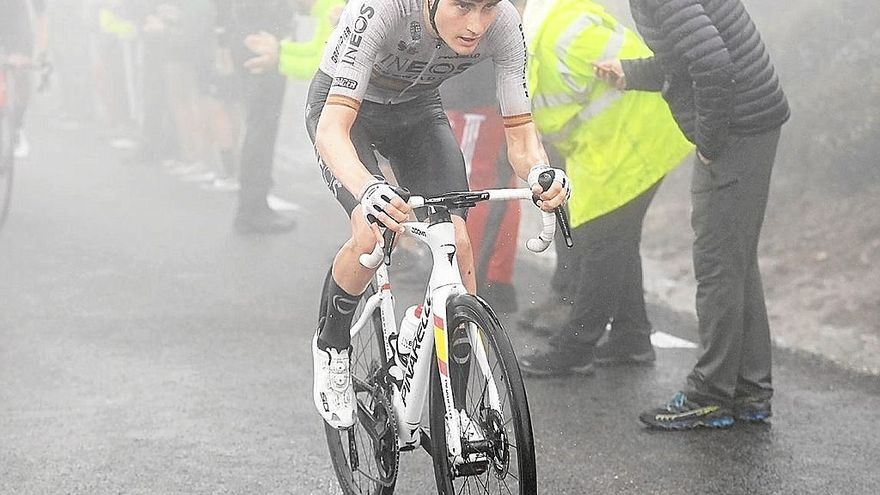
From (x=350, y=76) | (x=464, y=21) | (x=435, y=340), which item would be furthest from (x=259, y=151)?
(x=435, y=340)

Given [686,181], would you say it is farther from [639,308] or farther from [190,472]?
[190,472]

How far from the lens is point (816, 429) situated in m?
5.39

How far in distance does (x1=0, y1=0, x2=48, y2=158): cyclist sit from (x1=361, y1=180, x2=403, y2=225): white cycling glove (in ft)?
22.9

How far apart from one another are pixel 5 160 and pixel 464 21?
6.81 m

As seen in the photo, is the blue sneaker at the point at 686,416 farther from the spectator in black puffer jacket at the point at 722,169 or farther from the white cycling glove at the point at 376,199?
the white cycling glove at the point at 376,199

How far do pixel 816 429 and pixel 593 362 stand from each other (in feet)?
3.99

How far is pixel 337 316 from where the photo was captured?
4426 mm

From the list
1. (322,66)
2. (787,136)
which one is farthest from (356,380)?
(787,136)

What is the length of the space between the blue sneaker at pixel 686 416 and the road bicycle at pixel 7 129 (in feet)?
19.7

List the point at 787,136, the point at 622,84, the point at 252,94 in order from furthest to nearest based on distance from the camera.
Answer: the point at 252,94 < the point at 787,136 < the point at 622,84

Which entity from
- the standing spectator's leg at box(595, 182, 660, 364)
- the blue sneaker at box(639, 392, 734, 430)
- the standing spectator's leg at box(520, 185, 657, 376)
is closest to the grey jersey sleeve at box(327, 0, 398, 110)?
the blue sneaker at box(639, 392, 734, 430)

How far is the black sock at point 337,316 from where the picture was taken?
4406 millimetres

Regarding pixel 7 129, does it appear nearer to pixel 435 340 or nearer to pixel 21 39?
pixel 21 39

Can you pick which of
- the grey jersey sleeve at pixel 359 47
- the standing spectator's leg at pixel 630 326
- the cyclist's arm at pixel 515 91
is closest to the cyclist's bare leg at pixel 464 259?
the cyclist's arm at pixel 515 91
